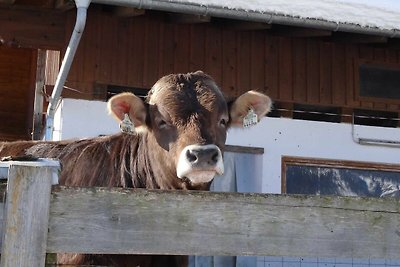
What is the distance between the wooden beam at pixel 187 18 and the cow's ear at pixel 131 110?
3.12m

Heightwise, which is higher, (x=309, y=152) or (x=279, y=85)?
(x=279, y=85)

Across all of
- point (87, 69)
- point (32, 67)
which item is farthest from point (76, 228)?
point (32, 67)

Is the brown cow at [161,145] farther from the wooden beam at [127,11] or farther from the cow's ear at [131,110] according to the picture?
the wooden beam at [127,11]

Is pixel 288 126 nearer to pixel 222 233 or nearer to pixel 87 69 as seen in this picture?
pixel 87 69

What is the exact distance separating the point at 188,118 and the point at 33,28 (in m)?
4.12

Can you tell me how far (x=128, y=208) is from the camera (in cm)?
285

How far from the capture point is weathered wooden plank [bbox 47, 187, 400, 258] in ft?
9.21

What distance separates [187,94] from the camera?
5.24m

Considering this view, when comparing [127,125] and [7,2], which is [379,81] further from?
[127,125]

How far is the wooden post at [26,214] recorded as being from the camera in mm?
2686

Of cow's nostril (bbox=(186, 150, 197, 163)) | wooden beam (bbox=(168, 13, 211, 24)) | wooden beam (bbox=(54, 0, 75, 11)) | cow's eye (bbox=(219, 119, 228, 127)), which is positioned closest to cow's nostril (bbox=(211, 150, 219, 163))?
cow's nostril (bbox=(186, 150, 197, 163))

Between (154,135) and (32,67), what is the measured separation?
6.95 metres

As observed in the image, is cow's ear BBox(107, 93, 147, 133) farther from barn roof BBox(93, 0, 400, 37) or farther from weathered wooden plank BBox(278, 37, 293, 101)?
weathered wooden plank BBox(278, 37, 293, 101)

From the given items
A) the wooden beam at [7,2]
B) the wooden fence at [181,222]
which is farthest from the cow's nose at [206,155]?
the wooden beam at [7,2]
